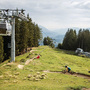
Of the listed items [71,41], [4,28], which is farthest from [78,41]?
[4,28]

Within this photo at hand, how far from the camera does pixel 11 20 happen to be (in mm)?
26953

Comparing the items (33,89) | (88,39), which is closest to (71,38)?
(88,39)

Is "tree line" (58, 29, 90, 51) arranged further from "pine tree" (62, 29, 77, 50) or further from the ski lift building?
the ski lift building

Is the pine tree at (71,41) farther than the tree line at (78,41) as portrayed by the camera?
Yes

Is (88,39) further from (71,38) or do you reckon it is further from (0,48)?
(0,48)

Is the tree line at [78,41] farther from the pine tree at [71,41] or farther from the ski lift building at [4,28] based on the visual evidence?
the ski lift building at [4,28]

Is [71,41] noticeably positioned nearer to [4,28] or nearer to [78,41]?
[78,41]

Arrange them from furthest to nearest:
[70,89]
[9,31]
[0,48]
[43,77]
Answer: [0,48]
[9,31]
[43,77]
[70,89]

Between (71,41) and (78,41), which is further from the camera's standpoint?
(78,41)

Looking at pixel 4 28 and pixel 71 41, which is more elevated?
pixel 4 28

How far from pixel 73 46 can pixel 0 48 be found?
57799mm

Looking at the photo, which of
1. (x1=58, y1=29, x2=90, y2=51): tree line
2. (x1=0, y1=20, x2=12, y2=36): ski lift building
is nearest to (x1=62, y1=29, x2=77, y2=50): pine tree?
(x1=58, y1=29, x2=90, y2=51): tree line

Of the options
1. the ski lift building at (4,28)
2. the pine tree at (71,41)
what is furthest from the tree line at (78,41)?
the ski lift building at (4,28)

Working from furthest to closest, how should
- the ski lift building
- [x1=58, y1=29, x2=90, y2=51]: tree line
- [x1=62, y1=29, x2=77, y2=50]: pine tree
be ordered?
1. [x1=62, y1=29, x2=77, y2=50]: pine tree
2. [x1=58, y1=29, x2=90, y2=51]: tree line
3. the ski lift building
